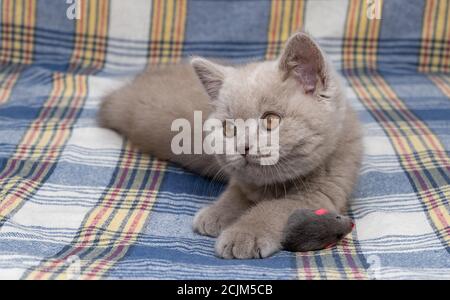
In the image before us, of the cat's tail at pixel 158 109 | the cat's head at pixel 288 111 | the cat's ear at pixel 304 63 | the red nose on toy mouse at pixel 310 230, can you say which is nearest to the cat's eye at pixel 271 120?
the cat's head at pixel 288 111

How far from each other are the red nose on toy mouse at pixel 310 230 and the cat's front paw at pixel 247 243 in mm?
38

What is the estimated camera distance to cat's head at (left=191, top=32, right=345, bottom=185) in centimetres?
163

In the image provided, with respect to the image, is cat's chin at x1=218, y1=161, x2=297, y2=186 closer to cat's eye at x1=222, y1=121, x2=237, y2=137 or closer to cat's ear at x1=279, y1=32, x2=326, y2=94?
cat's eye at x1=222, y1=121, x2=237, y2=137

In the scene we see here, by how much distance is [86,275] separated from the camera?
1.43 metres

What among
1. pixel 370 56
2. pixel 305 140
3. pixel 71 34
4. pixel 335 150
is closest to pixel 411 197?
pixel 335 150

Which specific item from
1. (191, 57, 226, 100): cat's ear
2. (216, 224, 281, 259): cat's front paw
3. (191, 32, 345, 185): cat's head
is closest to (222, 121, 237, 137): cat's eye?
(191, 32, 345, 185): cat's head

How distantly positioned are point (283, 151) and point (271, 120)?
0.28 ft

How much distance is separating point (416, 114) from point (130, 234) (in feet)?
4.85

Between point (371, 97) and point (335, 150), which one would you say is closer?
A: point (335, 150)

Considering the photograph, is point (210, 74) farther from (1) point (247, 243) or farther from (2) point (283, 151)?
(1) point (247, 243)

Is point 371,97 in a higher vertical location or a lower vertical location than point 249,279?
higher

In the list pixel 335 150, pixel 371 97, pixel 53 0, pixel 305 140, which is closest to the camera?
pixel 305 140

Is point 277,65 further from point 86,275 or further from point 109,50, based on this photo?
point 109,50

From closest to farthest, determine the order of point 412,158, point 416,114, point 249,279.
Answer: point 249,279 → point 412,158 → point 416,114
